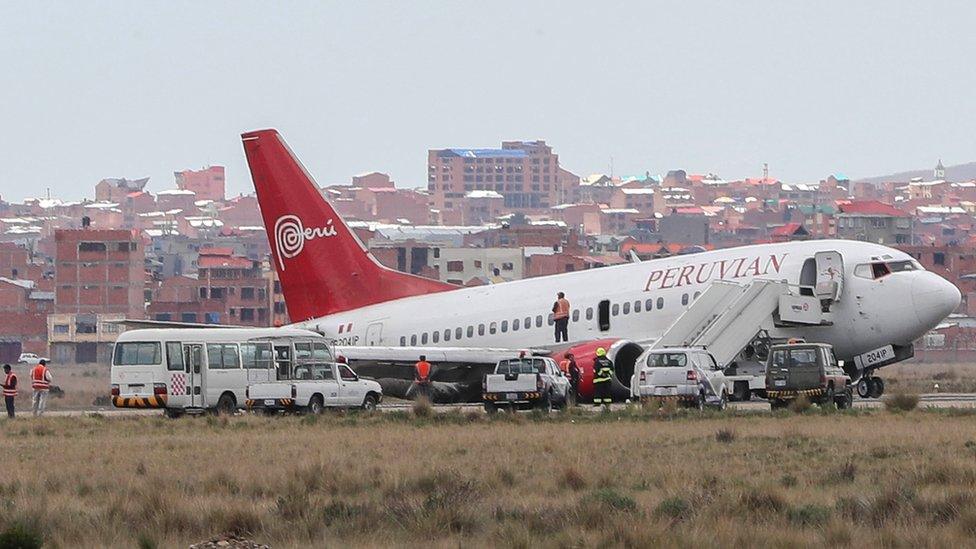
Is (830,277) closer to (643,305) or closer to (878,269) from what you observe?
(878,269)

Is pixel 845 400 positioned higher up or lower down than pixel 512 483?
higher up

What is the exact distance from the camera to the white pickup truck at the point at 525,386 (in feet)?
152

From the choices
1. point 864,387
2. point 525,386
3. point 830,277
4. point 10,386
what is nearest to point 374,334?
point 10,386

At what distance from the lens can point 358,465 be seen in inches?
1213

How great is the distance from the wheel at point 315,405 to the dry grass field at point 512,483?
200 inches

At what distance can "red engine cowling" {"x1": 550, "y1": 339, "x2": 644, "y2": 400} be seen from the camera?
50219 millimetres

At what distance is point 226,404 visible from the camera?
48125 millimetres

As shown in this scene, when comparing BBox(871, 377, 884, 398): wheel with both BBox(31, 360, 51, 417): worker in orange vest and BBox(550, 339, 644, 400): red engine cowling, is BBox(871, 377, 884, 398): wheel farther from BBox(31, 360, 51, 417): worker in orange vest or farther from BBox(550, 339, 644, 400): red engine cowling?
BBox(31, 360, 51, 417): worker in orange vest

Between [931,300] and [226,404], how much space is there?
1730cm

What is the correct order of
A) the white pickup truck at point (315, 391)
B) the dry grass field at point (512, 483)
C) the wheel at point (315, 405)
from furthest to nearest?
the wheel at point (315, 405)
the white pickup truck at point (315, 391)
the dry grass field at point (512, 483)

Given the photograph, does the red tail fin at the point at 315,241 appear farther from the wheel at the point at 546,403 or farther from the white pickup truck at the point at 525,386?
the wheel at the point at 546,403

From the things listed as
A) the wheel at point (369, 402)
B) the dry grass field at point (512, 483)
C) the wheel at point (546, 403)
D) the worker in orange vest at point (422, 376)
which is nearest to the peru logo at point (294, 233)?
the worker in orange vest at point (422, 376)

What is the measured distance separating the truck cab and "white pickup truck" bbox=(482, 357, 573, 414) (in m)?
4.94

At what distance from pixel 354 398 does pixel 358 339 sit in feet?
36.6
